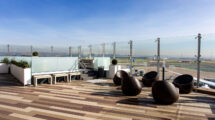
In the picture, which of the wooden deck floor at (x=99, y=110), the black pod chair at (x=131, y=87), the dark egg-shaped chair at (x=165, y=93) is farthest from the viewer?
the black pod chair at (x=131, y=87)

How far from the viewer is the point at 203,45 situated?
184 inches

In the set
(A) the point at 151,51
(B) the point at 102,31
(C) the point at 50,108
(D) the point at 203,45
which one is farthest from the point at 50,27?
(D) the point at 203,45

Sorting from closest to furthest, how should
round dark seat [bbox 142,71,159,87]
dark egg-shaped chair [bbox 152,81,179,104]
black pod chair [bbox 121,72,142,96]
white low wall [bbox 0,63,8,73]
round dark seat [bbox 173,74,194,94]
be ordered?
dark egg-shaped chair [bbox 152,81,179,104], black pod chair [bbox 121,72,142,96], round dark seat [bbox 173,74,194,94], round dark seat [bbox 142,71,159,87], white low wall [bbox 0,63,8,73]

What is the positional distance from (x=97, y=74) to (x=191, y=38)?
17.3 ft

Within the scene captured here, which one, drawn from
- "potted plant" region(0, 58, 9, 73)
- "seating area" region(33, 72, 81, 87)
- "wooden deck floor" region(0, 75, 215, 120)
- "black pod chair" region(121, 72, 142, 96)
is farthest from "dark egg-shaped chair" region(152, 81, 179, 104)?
"potted plant" region(0, 58, 9, 73)

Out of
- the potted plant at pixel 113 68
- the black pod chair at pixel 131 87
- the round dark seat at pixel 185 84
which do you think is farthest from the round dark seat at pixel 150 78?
the potted plant at pixel 113 68

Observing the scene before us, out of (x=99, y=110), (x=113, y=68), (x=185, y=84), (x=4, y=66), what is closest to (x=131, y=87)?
(x=99, y=110)

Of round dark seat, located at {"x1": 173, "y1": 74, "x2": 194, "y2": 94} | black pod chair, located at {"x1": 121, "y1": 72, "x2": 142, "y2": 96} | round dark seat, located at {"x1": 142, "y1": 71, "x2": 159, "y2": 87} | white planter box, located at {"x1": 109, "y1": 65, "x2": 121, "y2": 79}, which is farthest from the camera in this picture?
white planter box, located at {"x1": 109, "y1": 65, "x2": 121, "y2": 79}

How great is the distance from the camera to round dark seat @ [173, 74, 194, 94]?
165 inches

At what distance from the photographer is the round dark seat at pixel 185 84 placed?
13.7 feet

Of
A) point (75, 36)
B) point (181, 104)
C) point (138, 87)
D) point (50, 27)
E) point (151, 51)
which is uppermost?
point (50, 27)

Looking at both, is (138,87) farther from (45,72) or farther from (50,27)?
(50,27)

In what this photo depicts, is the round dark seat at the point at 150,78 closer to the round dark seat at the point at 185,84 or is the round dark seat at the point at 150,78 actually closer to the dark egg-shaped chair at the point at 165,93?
the round dark seat at the point at 185,84

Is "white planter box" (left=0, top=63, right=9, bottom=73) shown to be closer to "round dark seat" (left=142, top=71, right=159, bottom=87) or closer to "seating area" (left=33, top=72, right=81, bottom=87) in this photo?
"seating area" (left=33, top=72, right=81, bottom=87)
